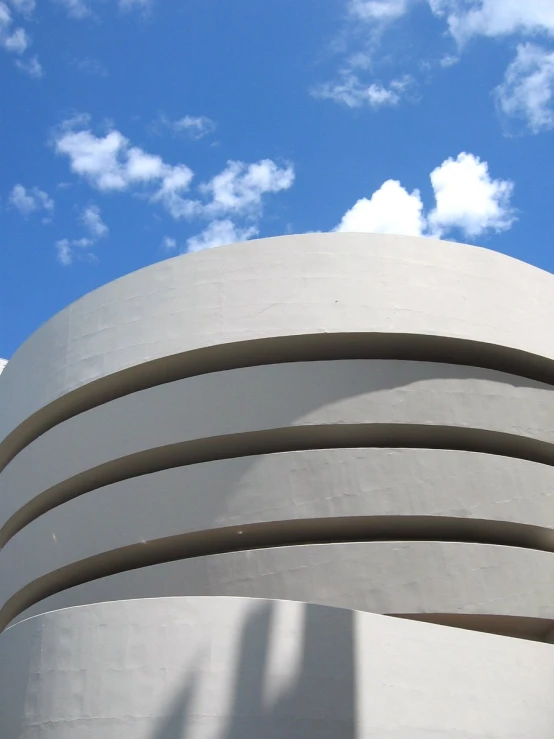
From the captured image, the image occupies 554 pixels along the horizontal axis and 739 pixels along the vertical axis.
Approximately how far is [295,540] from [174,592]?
1.89m

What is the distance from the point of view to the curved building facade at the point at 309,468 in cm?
985

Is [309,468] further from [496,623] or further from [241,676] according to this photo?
[241,676]

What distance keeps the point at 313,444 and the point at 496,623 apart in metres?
3.66

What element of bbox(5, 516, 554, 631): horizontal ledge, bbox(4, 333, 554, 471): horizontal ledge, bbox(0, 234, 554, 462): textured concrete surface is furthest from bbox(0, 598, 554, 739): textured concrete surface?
bbox(0, 234, 554, 462): textured concrete surface

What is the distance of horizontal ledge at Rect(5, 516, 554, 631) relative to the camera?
12.0m

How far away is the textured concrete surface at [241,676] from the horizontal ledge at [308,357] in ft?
14.8

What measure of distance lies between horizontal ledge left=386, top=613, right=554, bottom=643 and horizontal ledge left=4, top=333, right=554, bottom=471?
3979 millimetres

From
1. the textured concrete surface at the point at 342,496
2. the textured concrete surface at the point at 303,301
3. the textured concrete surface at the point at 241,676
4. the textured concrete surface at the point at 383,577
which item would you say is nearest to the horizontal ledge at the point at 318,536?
the textured concrete surface at the point at 342,496

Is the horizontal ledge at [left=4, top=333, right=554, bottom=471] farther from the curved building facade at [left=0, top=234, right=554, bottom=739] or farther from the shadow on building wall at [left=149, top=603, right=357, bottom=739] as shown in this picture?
the shadow on building wall at [left=149, top=603, right=357, bottom=739]

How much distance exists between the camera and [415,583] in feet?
37.9

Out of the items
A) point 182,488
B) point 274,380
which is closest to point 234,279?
point 274,380

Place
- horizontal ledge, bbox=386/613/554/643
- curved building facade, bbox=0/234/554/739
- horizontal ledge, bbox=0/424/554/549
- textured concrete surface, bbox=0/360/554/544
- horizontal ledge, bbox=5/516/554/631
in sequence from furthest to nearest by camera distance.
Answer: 1. horizontal ledge, bbox=0/424/554/549
2. textured concrete surface, bbox=0/360/554/544
3. horizontal ledge, bbox=5/516/554/631
4. horizontal ledge, bbox=386/613/554/643
5. curved building facade, bbox=0/234/554/739

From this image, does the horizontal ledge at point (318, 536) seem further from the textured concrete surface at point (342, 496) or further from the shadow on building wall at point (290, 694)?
the shadow on building wall at point (290, 694)

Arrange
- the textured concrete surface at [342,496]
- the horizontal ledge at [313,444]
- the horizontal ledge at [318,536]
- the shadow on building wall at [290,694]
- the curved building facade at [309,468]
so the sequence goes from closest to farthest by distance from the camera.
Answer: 1. the shadow on building wall at [290,694]
2. the curved building facade at [309,468]
3. the textured concrete surface at [342,496]
4. the horizontal ledge at [318,536]
5. the horizontal ledge at [313,444]
